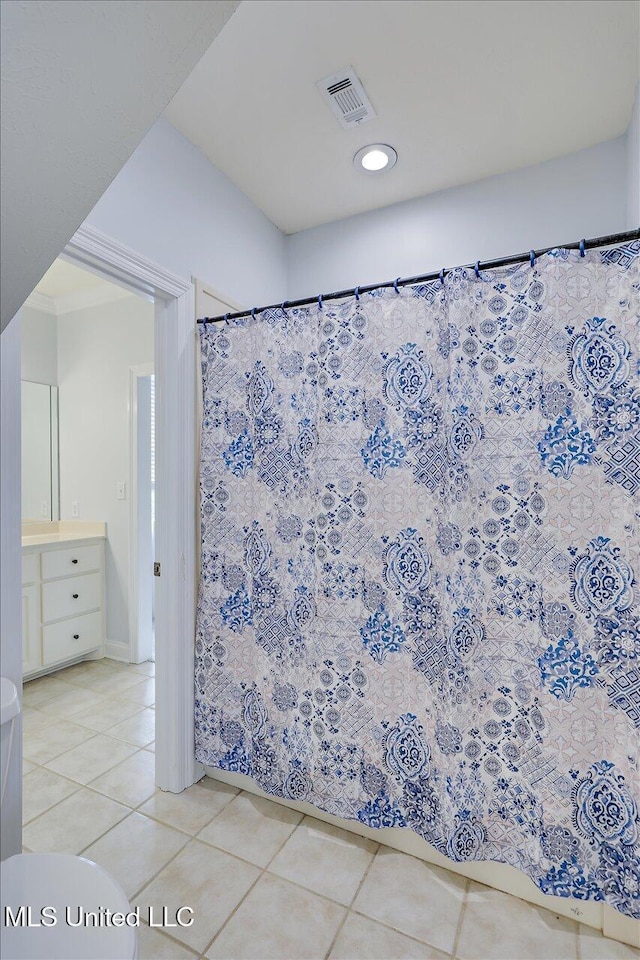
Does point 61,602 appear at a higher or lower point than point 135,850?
higher

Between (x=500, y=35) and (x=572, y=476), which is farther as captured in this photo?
(x=500, y=35)

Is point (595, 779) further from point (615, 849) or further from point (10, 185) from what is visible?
point (10, 185)

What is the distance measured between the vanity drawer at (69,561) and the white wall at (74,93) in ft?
8.56

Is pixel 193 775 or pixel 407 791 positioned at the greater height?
pixel 407 791

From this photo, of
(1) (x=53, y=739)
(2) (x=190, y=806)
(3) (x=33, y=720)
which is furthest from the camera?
(3) (x=33, y=720)

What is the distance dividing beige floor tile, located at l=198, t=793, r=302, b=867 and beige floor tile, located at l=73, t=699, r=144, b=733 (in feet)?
3.09

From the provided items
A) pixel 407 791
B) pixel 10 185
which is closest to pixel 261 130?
pixel 10 185

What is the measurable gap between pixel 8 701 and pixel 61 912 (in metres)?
0.48

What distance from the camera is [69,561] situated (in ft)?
10.3

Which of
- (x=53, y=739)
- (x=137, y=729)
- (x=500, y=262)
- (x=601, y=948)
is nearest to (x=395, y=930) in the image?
(x=601, y=948)

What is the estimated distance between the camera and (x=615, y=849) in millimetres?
1275

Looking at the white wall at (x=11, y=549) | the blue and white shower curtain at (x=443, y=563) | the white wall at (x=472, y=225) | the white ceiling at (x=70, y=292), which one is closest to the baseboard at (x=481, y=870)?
the blue and white shower curtain at (x=443, y=563)

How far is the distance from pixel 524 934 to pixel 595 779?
489 millimetres

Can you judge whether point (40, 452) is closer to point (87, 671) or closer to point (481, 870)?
point (87, 671)
